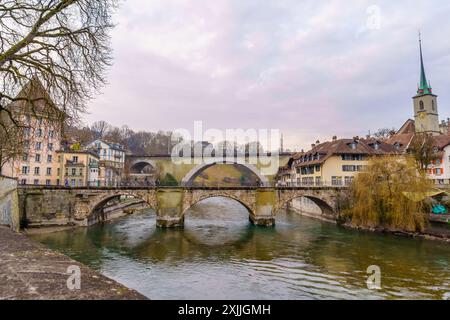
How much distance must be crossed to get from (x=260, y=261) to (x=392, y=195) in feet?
47.1

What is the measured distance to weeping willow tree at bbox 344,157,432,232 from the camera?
24.2m

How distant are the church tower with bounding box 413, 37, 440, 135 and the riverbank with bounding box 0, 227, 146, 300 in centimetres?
6079

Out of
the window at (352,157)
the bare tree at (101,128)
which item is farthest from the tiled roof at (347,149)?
the bare tree at (101,128)

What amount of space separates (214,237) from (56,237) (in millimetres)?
12849

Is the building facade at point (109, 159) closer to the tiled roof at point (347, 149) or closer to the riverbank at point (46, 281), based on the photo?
the tiled roof at point (347, 149)

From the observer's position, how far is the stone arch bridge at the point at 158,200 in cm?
2888

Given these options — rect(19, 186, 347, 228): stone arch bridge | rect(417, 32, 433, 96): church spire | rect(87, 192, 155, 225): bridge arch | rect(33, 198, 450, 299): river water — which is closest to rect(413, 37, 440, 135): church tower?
rect(417, 32, 433, 96): church spire

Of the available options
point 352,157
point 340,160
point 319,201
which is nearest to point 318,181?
point 340,160

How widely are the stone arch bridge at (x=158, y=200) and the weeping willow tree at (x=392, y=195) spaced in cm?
507

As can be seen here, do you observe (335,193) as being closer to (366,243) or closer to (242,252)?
(366,243)

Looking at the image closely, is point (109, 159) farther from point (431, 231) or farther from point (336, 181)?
point (431, 231)

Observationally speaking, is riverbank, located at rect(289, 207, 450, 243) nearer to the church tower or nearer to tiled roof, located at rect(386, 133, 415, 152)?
tiled roof, located at rect(386, 133, 415, 152)

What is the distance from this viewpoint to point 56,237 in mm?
24484
